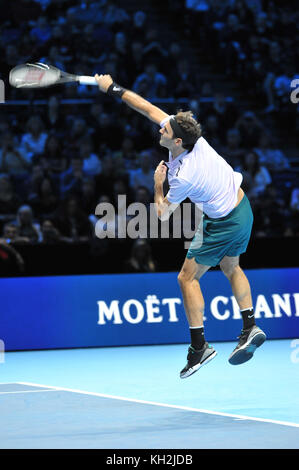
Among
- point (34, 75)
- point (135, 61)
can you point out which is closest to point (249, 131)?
point (135, 61)

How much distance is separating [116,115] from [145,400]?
8668 mm

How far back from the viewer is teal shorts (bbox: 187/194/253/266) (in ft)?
27.2

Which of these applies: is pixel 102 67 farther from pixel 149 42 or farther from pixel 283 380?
pixel 283 380

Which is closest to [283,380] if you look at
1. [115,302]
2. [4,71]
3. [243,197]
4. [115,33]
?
[243,197]

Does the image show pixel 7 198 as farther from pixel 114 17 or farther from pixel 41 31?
pixel 114 17

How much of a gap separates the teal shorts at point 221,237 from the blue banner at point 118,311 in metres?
4.51

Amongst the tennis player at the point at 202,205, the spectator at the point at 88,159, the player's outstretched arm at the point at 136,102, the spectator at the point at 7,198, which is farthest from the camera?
the spectator at the point at 88,159

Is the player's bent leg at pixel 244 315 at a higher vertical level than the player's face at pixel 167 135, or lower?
lower

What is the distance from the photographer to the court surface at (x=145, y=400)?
6.68 metres

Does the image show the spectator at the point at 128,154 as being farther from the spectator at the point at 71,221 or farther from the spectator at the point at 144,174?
the spectator at the point at 71,221

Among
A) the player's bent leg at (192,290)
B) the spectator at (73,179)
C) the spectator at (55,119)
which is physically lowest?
the player's bent leg at (192,290)
